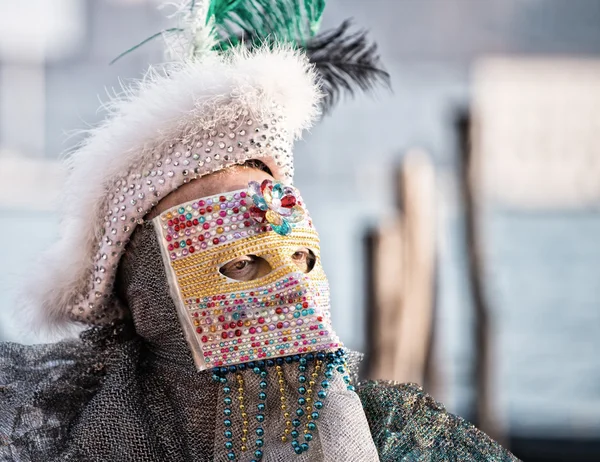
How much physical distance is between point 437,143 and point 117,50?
776cm

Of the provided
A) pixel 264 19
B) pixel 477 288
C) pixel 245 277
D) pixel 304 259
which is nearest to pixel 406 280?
pixel 477 288

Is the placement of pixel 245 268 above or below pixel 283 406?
above

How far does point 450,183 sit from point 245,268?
60.6ft

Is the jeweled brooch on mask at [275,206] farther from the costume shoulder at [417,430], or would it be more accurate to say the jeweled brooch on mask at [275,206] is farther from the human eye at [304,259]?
the costume shoulder at [417,430]

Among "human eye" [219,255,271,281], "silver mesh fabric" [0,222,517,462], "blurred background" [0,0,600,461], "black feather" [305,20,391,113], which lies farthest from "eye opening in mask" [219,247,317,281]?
"blurred background" [0,0,600,461]

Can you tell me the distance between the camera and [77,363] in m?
2.86

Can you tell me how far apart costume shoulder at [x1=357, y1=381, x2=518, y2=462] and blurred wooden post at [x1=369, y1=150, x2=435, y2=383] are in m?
6.62

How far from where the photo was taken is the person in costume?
2512mm

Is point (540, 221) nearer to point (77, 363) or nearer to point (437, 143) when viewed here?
point (437, 143)

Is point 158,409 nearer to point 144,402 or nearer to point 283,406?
point 144,402

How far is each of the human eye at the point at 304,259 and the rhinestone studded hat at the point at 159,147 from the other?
0.25m

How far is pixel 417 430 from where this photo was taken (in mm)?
2594

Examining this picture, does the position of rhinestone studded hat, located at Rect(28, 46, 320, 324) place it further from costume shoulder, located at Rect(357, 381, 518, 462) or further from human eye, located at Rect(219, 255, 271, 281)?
costume shoulder, located at Rect(357, 381, 518, 462)

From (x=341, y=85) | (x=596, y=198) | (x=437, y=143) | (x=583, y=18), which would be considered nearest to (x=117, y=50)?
(x=437, y=143)
